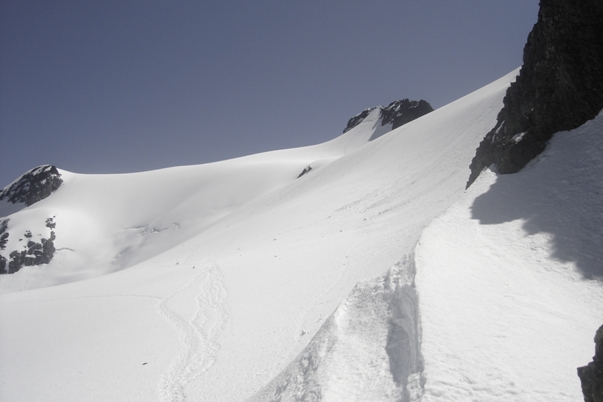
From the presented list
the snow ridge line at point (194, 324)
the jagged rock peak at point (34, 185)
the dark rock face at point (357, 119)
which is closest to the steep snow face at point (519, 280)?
the snow ridge line at point (194, 324)

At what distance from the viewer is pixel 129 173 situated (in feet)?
310

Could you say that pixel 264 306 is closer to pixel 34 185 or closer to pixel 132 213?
pixel 132 213

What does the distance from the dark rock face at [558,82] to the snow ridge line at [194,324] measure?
10.6 metres

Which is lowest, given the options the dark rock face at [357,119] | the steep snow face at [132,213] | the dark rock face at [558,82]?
the dark rock face at [558,82]

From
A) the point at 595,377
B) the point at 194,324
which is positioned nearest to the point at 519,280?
the point at 595,377

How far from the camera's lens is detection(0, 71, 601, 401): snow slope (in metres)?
4.80

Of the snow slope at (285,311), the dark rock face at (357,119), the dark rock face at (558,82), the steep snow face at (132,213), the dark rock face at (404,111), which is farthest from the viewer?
Answer: the dark rock face at (357,119)

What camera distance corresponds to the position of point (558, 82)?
1261cm

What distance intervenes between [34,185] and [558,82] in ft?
368

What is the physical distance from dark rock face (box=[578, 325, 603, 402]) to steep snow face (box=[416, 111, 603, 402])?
510mm

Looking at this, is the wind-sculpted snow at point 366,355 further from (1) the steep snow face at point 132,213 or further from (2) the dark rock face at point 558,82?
(1) the steep snow face at point 132,213

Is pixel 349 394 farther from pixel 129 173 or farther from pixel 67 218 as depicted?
pixel 129 173

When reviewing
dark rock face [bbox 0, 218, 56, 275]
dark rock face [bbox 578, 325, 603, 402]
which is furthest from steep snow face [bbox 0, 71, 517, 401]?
dark rock face [bbox 0, 218, 56, 275]

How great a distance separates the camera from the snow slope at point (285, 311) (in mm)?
4797
